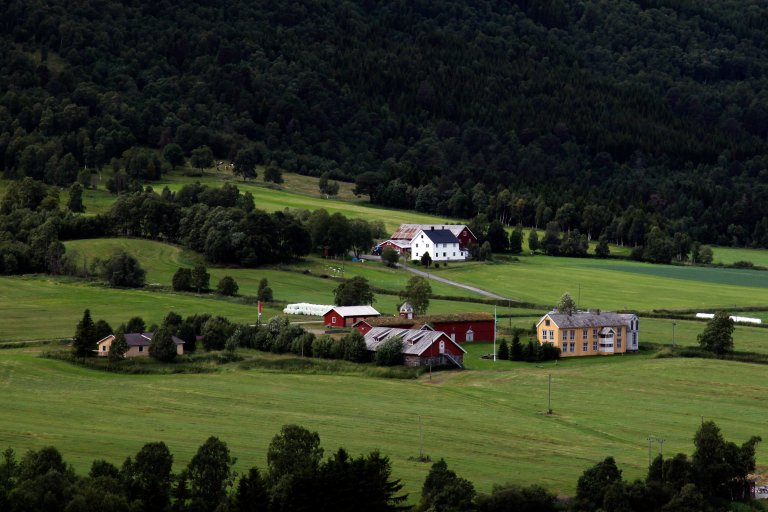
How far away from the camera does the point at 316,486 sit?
4603cm

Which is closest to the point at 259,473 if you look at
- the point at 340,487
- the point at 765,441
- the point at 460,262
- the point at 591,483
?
the point at 340,487

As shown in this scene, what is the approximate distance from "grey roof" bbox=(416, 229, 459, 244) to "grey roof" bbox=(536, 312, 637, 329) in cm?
4423

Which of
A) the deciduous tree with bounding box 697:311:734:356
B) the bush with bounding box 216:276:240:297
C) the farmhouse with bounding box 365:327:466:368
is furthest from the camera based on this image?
the bush with bounding box 216:276:240:297

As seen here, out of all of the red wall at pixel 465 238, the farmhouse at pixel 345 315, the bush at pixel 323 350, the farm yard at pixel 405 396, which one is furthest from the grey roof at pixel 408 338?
the red wall at pixel 465 238

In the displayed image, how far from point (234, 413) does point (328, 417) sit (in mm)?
4707

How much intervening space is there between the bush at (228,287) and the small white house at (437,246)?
30058mm

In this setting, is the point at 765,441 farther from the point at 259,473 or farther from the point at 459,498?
the point at 259,473

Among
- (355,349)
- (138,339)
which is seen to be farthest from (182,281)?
(355,349)

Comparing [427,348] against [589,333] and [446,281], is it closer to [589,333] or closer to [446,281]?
[589,333]

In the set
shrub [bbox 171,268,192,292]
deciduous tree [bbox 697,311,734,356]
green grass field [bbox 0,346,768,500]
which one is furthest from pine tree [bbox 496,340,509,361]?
shrub [bbox 171,268,192,292]

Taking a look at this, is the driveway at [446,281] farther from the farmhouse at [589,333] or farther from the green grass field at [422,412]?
the green grass field at [422,412]

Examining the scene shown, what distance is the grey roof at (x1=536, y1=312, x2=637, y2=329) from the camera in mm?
82750

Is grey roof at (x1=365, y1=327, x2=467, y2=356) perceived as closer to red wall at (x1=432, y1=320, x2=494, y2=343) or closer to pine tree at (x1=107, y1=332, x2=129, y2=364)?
red wall at (x1=432, y1=320, x2=494, y2=343)

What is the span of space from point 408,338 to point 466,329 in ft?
33.2
